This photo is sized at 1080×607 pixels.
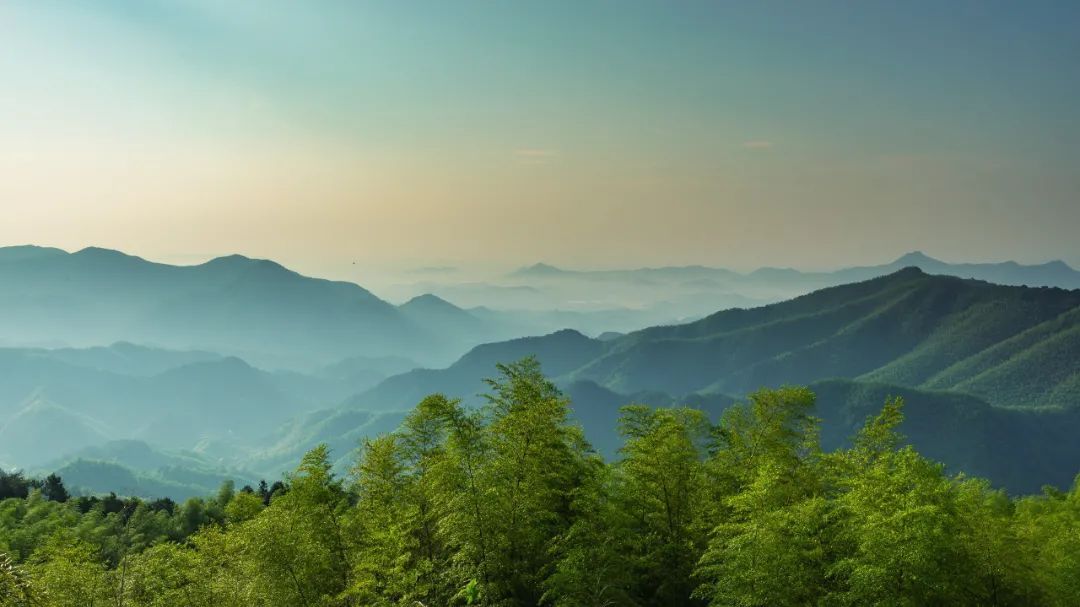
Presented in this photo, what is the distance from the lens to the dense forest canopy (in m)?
34.2

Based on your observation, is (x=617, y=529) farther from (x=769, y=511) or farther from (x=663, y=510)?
(x=769, y=511)

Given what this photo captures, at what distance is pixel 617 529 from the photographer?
3984 cm

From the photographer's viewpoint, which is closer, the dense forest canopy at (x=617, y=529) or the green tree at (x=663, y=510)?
the dense forest canopy at (x=617, y=529)

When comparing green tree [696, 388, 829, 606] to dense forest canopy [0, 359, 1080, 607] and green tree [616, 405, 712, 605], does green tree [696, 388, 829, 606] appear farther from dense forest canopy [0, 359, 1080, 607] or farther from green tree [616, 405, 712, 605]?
green tree [616, 405, 712, 605]

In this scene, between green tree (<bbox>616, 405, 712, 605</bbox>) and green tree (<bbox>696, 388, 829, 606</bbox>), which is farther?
green tree (<bbox>616, 405, 712, 605</bbox>)

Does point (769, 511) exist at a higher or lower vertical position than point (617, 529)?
higher

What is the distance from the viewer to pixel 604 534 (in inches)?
1543

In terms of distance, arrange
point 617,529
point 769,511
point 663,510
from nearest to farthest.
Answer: point 769,511, point 617,529, point 663,510

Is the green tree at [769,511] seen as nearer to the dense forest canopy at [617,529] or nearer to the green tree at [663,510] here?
the dense forest canopy at [617,529]

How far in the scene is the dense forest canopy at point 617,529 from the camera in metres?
34.2

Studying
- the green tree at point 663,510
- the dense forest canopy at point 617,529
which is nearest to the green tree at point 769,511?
the dense forest canopy at point 617,529

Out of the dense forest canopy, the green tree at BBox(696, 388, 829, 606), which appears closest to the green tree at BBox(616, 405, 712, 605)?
the dense forest canopy

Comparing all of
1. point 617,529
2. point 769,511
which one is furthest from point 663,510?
point 769,511

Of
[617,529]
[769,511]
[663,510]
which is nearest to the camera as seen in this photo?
[769,511]
